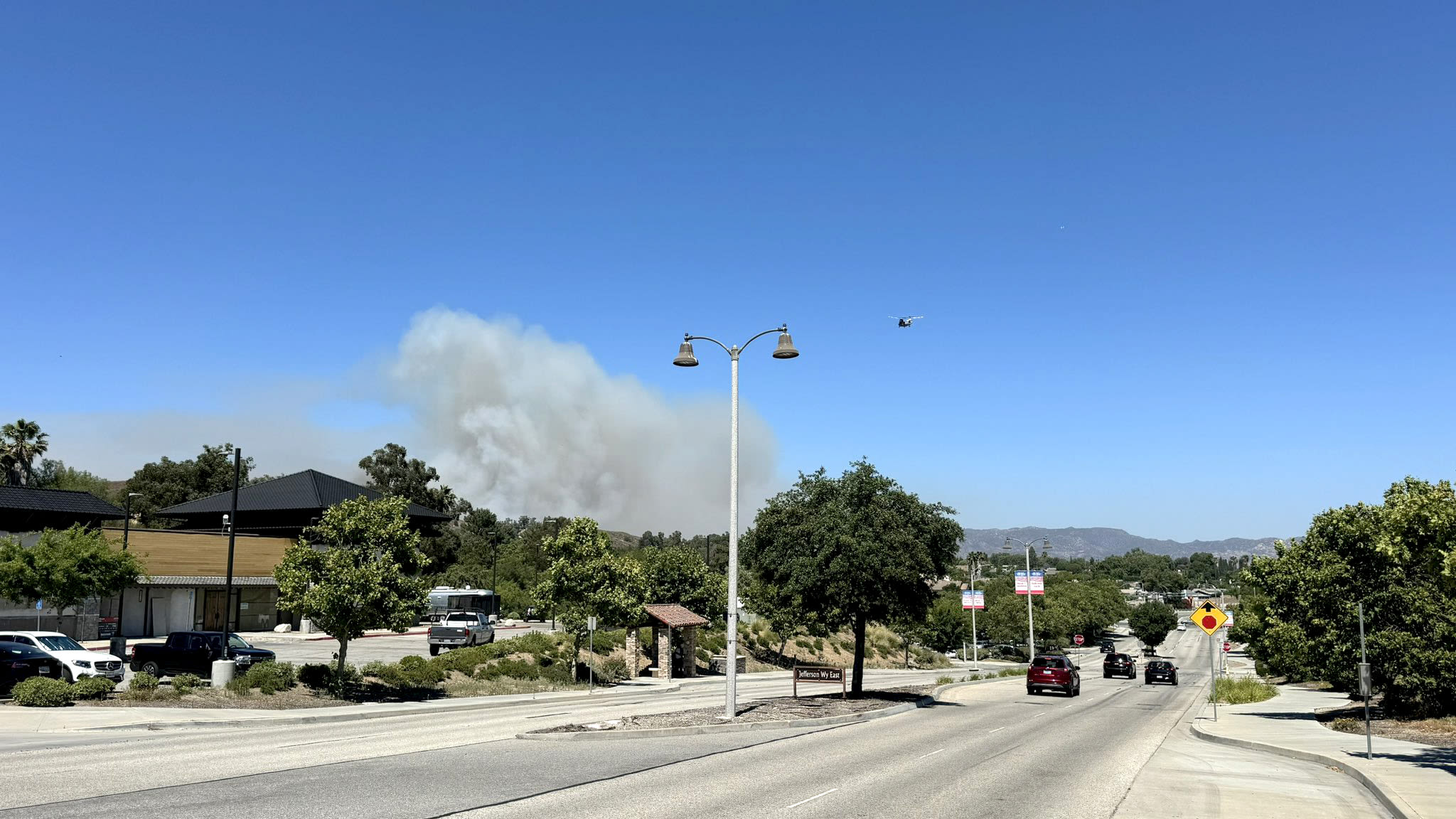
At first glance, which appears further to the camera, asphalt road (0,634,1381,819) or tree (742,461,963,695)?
tree (742,461,963,695)

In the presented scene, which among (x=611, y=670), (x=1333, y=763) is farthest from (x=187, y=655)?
(x=1333, y=763)

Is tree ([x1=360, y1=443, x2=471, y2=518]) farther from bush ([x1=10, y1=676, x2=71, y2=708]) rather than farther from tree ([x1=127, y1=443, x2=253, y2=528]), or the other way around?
bush ([x1=10, y1=676, x2=71, y2=708])

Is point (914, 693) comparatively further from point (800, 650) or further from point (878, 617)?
point (800, 650)

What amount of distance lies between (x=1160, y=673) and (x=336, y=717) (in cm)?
4713

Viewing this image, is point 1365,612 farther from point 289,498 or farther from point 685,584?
point 289,498

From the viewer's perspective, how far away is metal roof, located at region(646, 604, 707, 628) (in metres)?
48.7

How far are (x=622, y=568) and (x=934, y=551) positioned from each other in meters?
17.2

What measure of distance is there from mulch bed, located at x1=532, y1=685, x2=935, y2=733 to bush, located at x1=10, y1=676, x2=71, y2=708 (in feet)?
50.0

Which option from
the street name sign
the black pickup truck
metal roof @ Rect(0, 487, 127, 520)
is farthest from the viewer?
metal roof @ Rect(0, 487, 127, 520)

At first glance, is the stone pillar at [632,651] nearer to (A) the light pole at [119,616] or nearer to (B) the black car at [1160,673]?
(A) the light pole at [119,616]

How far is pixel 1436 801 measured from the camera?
1418cm

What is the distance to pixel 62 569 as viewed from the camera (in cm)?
4428

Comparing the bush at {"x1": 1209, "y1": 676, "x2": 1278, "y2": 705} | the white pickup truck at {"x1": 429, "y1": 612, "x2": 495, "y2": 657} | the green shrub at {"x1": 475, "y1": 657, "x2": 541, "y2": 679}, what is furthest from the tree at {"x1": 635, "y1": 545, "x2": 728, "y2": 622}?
the bush at {"x1": 1209, "y1": 676, "x2": 1278, "y2": 705}

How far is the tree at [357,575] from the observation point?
3142 cm
